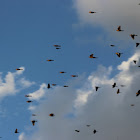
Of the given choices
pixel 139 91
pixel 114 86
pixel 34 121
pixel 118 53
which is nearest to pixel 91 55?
pixel 118 53

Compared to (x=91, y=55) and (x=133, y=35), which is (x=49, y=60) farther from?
(x=133, y=35)

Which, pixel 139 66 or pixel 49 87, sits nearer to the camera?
pixel 139 66

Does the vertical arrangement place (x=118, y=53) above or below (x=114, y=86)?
above

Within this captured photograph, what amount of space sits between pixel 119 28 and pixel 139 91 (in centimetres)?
3075

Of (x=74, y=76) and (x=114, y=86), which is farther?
(x=114, y=86)

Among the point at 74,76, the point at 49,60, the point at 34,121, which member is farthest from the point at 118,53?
the point at 34,121

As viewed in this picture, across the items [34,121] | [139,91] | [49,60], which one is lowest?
[34,121]

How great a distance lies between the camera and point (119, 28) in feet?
332

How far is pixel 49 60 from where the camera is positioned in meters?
92.3

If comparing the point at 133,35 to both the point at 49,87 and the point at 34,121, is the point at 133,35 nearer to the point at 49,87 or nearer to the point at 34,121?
the point at 49,87

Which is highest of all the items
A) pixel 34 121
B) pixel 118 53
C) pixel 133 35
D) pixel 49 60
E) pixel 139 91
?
pixel 133 35

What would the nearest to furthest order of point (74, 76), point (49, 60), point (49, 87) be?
point (49, 60)
point (74, 76)
point (49, 87)

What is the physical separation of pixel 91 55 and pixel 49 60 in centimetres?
1999

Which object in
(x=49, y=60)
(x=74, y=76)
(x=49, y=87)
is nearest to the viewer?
(x=49, y=60)
